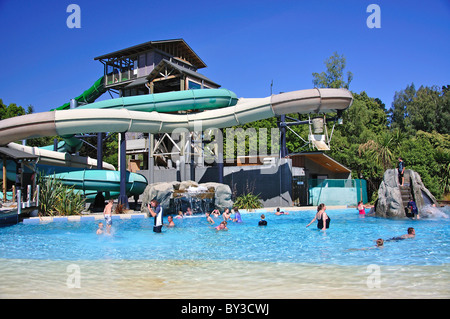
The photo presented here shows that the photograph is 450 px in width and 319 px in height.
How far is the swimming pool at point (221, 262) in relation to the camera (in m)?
5.22

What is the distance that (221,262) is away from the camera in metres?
7.27

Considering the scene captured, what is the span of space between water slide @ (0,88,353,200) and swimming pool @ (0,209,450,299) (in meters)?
5.13

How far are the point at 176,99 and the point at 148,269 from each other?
14.4 metres

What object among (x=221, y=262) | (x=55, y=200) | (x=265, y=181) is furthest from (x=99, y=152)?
(x=221, y=262)

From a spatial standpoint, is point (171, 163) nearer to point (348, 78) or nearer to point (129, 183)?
point (129, 183)

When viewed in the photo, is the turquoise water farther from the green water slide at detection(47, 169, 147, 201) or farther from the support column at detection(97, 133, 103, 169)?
the support column at detection(97, 133, 103, 169)

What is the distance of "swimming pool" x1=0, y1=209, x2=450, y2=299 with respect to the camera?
522 cm

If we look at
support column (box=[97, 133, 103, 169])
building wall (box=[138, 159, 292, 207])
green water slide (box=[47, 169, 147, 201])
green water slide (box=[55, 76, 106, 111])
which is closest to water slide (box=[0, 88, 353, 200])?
green water slide (box=[47, 169, 147, 201])

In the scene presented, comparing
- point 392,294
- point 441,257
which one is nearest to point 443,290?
point 392,294

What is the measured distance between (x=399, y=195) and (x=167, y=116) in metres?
12.2

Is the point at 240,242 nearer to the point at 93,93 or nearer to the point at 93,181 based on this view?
the point at 93,181

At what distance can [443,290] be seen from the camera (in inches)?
206

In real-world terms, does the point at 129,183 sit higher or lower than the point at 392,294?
higher

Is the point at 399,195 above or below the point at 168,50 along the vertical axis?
below
